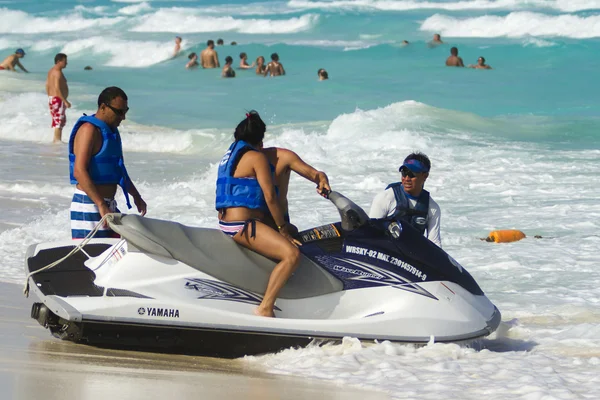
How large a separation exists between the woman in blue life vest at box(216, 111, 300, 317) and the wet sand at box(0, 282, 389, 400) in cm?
54

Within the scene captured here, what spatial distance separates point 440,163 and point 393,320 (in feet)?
33.6

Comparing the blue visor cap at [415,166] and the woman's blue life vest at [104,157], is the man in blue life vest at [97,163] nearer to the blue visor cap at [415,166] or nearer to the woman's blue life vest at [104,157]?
the woman's blue life vest at [104,157]

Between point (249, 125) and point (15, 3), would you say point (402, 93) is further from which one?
point (15, 3)

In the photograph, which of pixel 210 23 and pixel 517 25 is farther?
pixel 210 23

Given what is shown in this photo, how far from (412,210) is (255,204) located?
1.23 meters

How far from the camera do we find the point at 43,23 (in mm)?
61531

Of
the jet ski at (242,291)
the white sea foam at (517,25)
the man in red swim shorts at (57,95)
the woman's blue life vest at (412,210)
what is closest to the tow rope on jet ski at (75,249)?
the jet ski at (242,291)

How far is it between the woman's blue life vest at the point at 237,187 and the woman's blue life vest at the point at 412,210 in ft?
3.61

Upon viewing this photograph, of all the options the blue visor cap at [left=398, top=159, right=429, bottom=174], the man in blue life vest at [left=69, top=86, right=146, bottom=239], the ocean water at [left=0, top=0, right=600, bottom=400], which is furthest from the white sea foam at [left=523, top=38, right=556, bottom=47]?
the man in blue life vest at [left=69, top=86, right=146, bottom=239]

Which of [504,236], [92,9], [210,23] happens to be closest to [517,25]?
[210,23]

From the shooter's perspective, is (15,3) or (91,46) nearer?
(91,46)

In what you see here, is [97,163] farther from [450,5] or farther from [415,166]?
[450,5]

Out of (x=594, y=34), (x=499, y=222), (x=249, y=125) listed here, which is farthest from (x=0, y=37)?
(x=249, y=125)

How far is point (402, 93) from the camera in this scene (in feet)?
97.4
